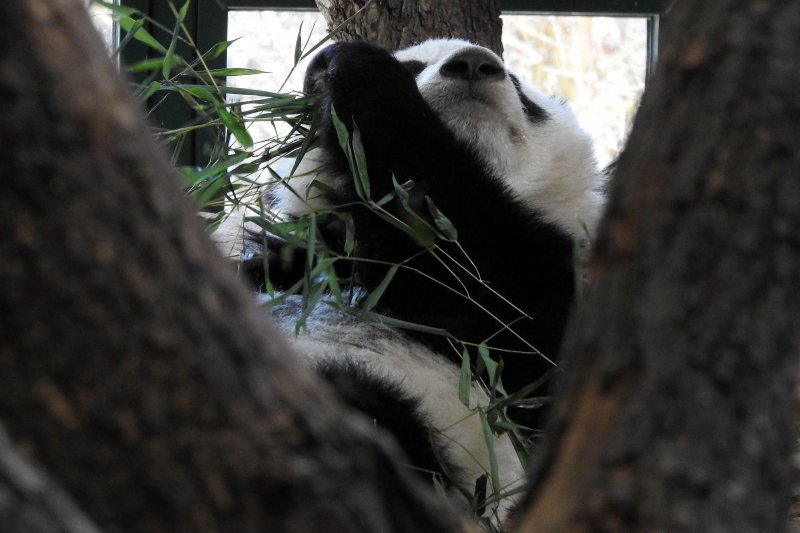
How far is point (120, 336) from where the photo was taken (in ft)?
1.69

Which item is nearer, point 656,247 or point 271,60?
point 656,247

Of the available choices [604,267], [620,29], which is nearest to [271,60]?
[620,29]

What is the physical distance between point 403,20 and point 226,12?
1.28 metres

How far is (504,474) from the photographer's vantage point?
1.68 metres

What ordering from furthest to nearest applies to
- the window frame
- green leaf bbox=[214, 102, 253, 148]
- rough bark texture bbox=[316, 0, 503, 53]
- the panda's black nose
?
the window frame → rough bark texture bbox=[316, 0, 503, 53] → the panda's black nose → green leaf bbox=[214, 102, 253, 148]

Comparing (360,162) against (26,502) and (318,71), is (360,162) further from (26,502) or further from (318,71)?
(26,502)

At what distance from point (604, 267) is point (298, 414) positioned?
0.22m

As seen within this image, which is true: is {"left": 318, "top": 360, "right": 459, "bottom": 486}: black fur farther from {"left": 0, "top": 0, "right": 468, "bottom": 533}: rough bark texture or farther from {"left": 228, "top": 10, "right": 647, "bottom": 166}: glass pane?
{"left": 228, "top": 10, "right": 647, "bottom": 166}: glass pane

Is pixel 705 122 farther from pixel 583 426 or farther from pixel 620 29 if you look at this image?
pixel 620 29

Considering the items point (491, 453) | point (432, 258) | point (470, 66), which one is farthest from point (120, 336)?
point (470, 66)

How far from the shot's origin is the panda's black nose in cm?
189

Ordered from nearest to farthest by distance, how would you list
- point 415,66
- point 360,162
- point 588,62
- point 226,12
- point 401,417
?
point 401,417 → point 360,162 → point 415,66 → point 226,12 → point 588,62

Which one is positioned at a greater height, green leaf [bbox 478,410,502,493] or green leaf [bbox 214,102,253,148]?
green leaf [bbox 214,102,253,148]

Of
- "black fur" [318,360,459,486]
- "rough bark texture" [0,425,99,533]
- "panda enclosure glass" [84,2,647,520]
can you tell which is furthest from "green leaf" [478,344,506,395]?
"rough bark texture" [0,425,99,533]
